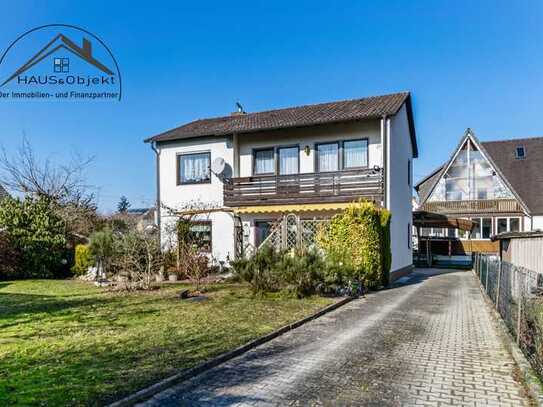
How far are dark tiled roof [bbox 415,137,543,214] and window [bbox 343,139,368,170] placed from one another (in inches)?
1027

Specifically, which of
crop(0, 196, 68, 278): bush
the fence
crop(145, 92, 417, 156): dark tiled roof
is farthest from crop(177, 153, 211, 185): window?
the fence

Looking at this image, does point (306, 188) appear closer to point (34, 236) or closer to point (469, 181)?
point (34, 236)

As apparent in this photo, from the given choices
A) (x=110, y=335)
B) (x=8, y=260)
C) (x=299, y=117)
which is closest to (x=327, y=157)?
(x=299, y=117)

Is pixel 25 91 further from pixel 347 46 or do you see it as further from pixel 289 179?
pixel 347 46

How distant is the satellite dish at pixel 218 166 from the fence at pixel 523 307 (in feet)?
55.5

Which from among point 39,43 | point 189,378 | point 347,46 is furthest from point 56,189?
point 189,378

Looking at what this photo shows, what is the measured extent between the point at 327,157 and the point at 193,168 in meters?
9.64

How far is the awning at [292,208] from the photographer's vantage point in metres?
21.4

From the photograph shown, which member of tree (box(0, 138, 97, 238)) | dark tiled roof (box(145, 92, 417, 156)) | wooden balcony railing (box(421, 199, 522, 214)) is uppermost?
dark tiled roof (box(145, 92, 417, 156))

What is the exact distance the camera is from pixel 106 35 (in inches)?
780

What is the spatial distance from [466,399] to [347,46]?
63.9 feet

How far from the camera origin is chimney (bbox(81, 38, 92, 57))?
20.0m

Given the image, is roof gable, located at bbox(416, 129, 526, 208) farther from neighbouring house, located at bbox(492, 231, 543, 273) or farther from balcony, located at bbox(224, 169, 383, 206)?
balcony, located at bbox(224, 169, 383, 206)

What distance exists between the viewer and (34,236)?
23.9 meters
